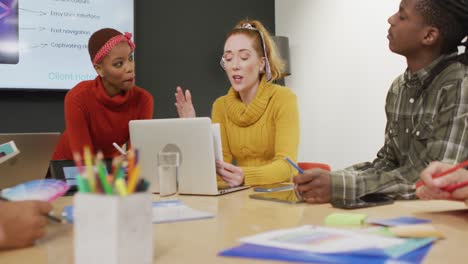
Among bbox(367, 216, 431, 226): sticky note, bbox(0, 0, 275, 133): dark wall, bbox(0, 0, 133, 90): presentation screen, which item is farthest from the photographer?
bbox(0, 0, 275, 133): dark wall

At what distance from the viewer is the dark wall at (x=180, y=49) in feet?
12.8

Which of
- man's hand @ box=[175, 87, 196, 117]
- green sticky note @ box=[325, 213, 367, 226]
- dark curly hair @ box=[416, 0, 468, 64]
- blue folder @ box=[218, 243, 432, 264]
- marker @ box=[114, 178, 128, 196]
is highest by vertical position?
dark curly hair @ box=[416, 0, 468, 64]

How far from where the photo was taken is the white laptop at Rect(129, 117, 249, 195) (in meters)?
1.49

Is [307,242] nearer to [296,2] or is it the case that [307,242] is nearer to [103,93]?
[103,93]

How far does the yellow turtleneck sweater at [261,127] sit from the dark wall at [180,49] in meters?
1.75

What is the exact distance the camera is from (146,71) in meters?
3.91

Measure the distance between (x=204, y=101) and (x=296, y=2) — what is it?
1.18 meters

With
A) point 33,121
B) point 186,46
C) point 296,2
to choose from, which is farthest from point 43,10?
point 296,2

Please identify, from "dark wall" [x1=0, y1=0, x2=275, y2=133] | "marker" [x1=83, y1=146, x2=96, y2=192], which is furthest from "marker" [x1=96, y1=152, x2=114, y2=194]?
"dark wall" [x1=0, y1=0, x2=275, y2=133]

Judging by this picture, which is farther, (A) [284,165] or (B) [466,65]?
(A) [284,165]

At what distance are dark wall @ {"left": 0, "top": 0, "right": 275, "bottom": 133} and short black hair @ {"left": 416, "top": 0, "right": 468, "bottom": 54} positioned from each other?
2.63 meters

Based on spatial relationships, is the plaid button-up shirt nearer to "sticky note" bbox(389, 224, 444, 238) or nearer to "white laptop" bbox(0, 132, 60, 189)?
"sticky note" bbox(389, 224, 444, 238)

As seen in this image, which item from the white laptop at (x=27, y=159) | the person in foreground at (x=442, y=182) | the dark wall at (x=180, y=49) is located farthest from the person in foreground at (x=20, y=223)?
the dark wall at (x=180, y=49)

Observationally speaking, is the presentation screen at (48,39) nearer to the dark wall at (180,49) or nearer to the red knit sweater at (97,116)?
the dark wall at (180,49)
